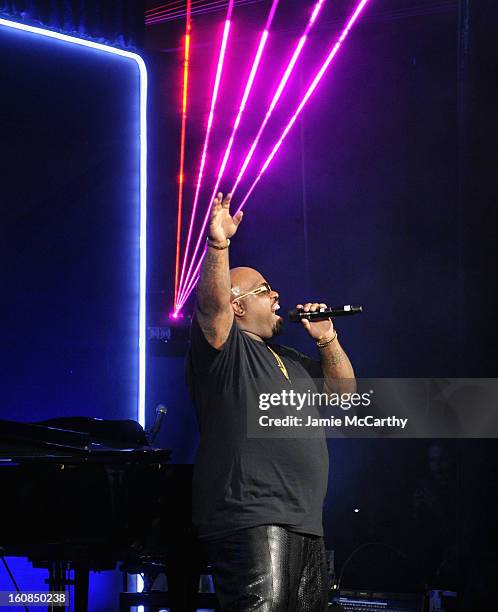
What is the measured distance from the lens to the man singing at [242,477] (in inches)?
95.6

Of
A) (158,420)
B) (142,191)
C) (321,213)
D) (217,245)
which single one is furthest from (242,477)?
(321,213)

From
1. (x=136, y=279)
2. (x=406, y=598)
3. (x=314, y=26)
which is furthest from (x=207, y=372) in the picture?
(x=314, y=26)

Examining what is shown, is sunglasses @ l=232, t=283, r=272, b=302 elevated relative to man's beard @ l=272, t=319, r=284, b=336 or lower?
elevated

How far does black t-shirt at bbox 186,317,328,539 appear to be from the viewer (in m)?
2.46

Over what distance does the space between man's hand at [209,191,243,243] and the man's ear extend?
44cm

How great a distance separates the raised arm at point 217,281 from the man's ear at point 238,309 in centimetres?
32

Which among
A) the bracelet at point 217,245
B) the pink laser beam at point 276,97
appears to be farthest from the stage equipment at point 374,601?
the pink laser beam at point 276,97

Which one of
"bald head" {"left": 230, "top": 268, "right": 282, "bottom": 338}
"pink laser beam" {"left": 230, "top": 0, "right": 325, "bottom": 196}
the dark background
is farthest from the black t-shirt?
"pink laser beam" {"left": 230, "top": 0, "right": 325, "bottom": 196}

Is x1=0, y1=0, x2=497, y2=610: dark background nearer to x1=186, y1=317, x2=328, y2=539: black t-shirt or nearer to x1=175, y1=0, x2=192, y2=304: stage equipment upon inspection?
x1=175, y1=0, x2=192, y2=304: stage equipment

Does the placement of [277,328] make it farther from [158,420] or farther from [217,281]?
[158,420]

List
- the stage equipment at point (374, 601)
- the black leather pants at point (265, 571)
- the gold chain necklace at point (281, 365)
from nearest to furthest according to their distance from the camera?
the black leather pants at point (265, 571) → the gold chain necklace at point (281, 365) → the stage equipment at point (374, 601)

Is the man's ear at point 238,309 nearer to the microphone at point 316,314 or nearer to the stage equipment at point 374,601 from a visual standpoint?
the microphone at point 316,314

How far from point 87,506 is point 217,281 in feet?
3.33

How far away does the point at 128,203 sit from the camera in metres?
5.11
